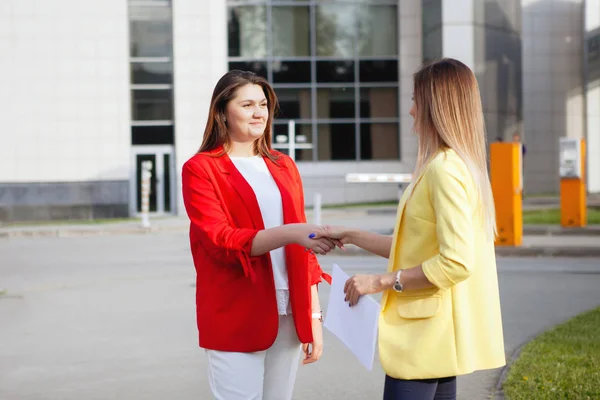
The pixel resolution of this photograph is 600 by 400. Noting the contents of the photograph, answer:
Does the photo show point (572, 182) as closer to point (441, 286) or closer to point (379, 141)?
point (379, 141)

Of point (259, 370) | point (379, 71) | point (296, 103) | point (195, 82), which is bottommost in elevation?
point (259, 370)

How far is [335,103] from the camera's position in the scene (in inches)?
1409

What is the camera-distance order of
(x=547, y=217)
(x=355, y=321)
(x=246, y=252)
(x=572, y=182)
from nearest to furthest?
(x=355, y=321)
(x=246, y=252)
(x=572, y=182)
(x=547, y=217)

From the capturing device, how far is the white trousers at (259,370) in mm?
3684

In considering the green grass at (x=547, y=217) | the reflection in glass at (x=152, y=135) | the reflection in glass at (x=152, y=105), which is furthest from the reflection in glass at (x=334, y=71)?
the green grass at (x=547, y=217)

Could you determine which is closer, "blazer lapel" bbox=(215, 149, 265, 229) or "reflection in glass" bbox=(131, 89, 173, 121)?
"blazer lapel" bbox=(215, 149, 265, 229)

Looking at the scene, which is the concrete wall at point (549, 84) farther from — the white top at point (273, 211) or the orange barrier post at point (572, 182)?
the white top at point (273, 211)

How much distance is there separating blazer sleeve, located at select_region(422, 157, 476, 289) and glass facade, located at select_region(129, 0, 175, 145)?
101ft

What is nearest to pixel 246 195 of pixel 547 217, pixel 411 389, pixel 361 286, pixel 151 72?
pixel 361 286

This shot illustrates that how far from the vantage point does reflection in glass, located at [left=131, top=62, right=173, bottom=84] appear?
33.5 metres

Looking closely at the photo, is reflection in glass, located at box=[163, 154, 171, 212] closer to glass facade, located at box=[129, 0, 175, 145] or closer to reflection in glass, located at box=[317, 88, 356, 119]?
glass facade, located at box=[129, 0, 175, 145]

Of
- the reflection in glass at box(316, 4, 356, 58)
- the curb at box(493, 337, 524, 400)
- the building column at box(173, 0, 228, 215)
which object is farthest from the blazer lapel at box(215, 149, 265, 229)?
the reflection in glass at box(316, 4, 356, 58)

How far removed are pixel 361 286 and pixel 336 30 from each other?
33272 millimetres

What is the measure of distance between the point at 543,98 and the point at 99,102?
60.1 feet
